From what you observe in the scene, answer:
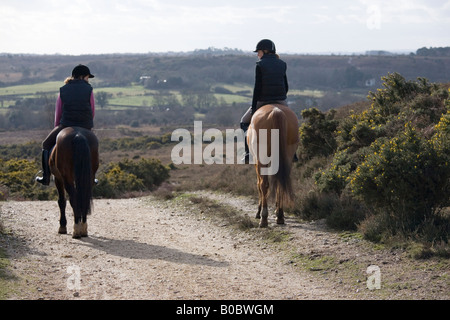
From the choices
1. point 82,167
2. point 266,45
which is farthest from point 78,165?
point 266,45

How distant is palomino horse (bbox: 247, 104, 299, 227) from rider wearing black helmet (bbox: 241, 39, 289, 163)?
15.8 inches

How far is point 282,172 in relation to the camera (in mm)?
10000

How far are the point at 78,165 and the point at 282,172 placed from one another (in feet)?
11.7

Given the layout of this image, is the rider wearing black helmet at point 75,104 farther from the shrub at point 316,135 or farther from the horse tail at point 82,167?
the shrub at point 316,135

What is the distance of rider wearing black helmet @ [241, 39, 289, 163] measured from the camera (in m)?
11.0

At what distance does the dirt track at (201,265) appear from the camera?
22.2ft

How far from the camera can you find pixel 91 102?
10758 millimetres

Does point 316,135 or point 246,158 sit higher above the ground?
point 316,135

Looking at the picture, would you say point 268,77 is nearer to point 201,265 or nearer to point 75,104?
point 75,104

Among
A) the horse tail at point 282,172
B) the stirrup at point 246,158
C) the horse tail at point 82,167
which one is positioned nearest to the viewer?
the horse tail at point 82,167

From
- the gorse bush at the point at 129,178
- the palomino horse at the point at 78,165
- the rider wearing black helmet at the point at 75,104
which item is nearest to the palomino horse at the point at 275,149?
the palomino horse at the point at 78,165

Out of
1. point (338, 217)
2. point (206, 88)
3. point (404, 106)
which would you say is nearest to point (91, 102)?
point (338, 217)

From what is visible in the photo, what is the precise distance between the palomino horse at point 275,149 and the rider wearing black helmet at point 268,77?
1.31 feet
